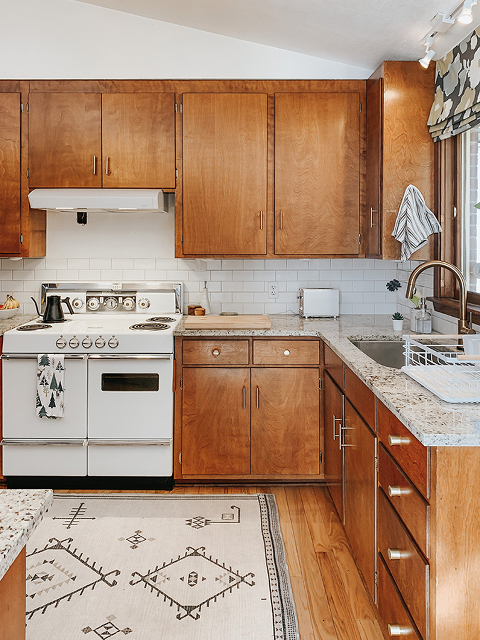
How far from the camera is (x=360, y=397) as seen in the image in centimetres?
234

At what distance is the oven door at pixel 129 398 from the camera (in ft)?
10.9

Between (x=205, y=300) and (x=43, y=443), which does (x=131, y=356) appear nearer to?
(x=43, y=443)

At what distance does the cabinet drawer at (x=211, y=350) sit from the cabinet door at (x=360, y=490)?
0.89m

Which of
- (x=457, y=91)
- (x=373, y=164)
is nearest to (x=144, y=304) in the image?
(x=373, y=164)

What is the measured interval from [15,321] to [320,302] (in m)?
1.97

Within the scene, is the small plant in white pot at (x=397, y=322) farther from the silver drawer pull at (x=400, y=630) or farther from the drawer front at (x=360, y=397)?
the silver drawer pull at (x=400, y=630)

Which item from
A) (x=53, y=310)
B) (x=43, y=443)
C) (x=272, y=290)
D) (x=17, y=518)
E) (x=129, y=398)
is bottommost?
(x=43, y=443)

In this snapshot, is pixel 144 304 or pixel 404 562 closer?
pixel 404 562

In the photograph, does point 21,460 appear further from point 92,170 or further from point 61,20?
point 61,20

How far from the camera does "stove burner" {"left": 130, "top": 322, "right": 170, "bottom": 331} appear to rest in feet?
11.1

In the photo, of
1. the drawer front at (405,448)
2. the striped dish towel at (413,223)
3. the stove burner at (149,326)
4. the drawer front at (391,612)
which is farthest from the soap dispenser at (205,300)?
the drawer front at (391,612)

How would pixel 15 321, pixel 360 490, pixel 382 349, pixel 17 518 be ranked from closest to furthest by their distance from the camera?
pixel 17 518, pixel 360 490, pixel 382 349, pixel 15 321

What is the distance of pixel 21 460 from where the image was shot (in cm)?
335

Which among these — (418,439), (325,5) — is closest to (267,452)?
(418,439)
